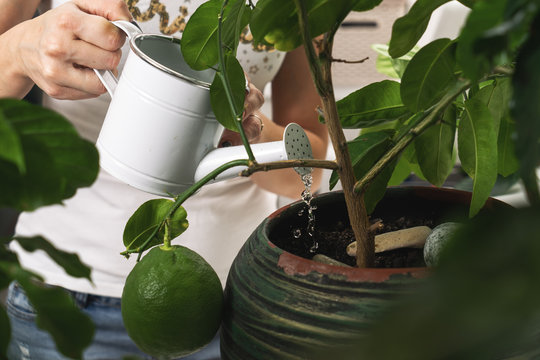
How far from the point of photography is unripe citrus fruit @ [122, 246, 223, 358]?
0.34 meters

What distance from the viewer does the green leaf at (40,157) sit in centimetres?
18

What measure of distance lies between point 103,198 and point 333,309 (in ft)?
2.61

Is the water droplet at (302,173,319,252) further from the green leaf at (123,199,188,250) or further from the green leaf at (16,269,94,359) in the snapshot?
the green leaf at (16,269,94,359)

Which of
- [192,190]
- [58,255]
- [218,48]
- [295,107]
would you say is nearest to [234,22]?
[218,48]

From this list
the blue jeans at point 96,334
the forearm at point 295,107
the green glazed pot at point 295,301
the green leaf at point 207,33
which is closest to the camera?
the green glazed pot at point 295,301

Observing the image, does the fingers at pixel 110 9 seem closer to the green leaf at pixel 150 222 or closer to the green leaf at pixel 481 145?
the green leaf at pixel 150 222

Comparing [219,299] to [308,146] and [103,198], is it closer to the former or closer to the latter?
[308,146]

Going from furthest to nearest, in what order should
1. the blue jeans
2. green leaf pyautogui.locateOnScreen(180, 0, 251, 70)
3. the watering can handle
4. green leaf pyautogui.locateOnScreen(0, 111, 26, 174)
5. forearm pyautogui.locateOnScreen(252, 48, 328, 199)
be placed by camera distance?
forearm pyautogui.locateOnScreen(252, 48, 328, 199) < the blue jeans < the watering can handle < green leaf pyautogui.locateOnScreen(180, 0, 251, 70) < green leaf pyautogui.locateOnScreen(0, 111, 26, 174)

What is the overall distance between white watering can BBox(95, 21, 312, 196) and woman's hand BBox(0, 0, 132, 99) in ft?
0.16

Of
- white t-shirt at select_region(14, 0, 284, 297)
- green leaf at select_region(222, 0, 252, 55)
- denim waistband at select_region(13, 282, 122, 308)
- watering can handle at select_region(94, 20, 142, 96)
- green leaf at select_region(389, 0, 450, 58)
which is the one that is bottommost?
denim waistband at select_region(13, 282, 122, 308)

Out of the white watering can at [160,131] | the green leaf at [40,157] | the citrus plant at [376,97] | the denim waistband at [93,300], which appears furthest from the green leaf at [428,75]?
the denim waistband at [93,300]

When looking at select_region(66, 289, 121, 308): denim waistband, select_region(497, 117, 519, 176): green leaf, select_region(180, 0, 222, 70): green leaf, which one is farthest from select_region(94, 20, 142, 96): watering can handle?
select_region(66, 289, 121, 308): denim waistband

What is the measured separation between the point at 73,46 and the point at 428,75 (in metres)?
0.37

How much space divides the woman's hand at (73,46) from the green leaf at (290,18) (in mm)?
277
